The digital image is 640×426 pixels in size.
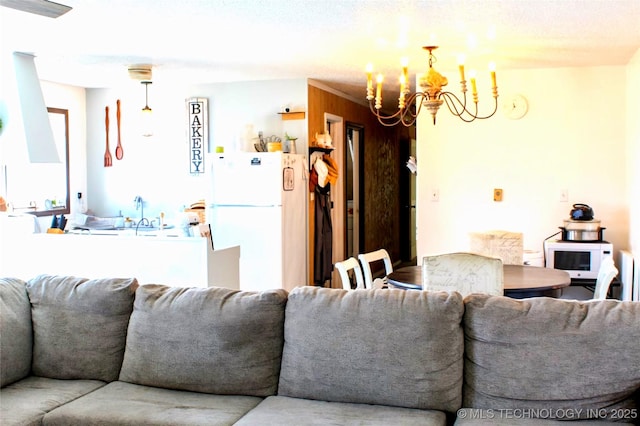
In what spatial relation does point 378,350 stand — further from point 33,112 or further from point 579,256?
point 33,112

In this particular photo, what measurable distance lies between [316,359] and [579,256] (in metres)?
3.74

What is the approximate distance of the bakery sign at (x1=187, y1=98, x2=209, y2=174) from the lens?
7211 millimetres

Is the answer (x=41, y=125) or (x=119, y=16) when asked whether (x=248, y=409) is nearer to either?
(x=119, y=16)

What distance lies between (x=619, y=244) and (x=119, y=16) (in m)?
4.55

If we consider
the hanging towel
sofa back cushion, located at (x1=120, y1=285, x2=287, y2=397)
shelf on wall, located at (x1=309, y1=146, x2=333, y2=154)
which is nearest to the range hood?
shelf on wall, located at (x1=309, y1=146, x2=333, y2=154)

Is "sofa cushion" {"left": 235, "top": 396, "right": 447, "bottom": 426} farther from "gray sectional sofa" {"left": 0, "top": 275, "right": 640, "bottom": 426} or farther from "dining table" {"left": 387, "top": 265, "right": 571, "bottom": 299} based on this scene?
"dining table" {"left": 387, "top": 265, "right": 571, "bottom": 299}

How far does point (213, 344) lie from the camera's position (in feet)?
8.95

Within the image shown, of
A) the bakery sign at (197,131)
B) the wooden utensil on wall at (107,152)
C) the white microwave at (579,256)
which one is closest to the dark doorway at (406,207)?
the bakery sign at (197,131)

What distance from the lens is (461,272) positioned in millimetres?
3570

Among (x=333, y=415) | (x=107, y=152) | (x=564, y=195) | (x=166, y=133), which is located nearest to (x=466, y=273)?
(x=333, y=415)

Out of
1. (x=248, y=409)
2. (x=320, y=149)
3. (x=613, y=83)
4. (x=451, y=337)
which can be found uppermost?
(x=613, y=83)

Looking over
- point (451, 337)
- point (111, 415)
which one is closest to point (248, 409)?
point (111, 415)

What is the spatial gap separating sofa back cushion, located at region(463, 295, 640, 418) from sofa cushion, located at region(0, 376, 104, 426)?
60.8 inches

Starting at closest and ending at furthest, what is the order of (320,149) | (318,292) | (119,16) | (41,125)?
(318,292) → (119,16) → (41,125) → (320,149)
